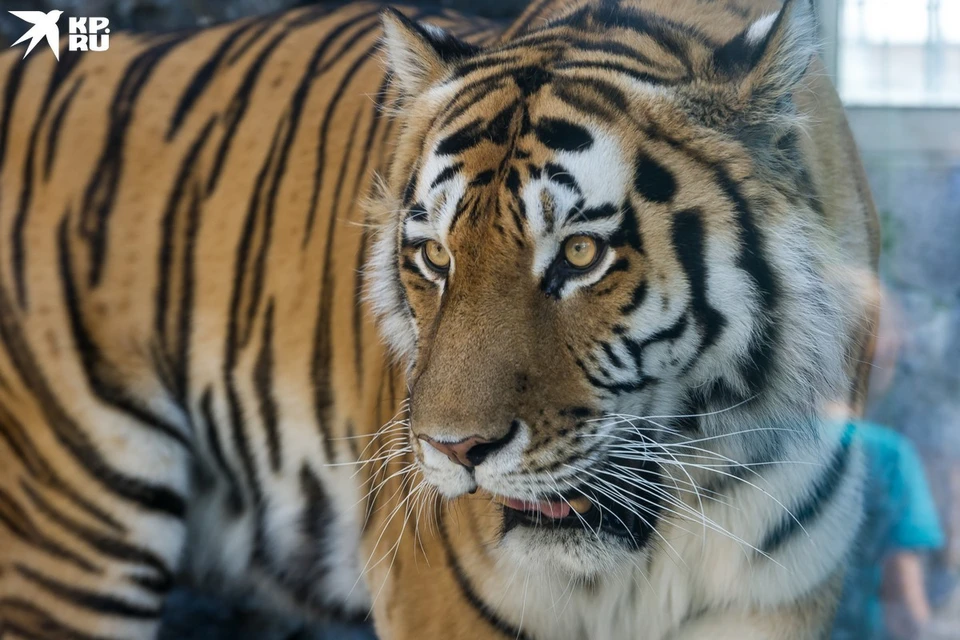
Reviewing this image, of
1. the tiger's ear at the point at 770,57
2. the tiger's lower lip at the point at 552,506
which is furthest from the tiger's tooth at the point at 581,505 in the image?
the tiger's ear at the point at 770,57

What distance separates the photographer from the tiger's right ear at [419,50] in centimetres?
88

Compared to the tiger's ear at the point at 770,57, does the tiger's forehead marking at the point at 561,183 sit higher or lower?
lower

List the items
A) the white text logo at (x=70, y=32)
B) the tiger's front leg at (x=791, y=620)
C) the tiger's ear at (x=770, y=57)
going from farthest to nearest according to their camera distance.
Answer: the white text logo at (x=70, y=32)
the tiger's front leg at (x=791, y=620)
the tiger's ear at (x=770, y=57)

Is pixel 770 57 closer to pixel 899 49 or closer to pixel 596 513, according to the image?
pixel 899 49

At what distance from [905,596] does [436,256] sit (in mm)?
524

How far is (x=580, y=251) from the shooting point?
742 millimetres

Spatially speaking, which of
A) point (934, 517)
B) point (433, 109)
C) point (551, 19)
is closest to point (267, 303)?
point (433, 109)

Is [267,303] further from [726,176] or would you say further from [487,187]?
[726,176]

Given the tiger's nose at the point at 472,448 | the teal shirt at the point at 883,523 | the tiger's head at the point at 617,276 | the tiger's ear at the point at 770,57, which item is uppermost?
the tiger's ear at the point at 770,57

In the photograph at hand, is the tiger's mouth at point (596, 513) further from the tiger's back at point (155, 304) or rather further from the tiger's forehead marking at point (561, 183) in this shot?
the tiger's back at point (155, 304)

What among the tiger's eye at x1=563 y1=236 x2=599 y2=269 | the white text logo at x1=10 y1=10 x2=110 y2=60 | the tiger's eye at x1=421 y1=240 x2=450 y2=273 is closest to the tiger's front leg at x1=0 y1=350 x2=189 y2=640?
the white text logo at x1=10 y1=10 x2=110 y2=60

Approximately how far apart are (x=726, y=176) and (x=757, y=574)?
1.14 feet

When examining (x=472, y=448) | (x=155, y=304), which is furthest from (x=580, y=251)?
(x=155, y=304)

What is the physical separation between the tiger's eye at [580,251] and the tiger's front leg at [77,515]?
24.7 inches
